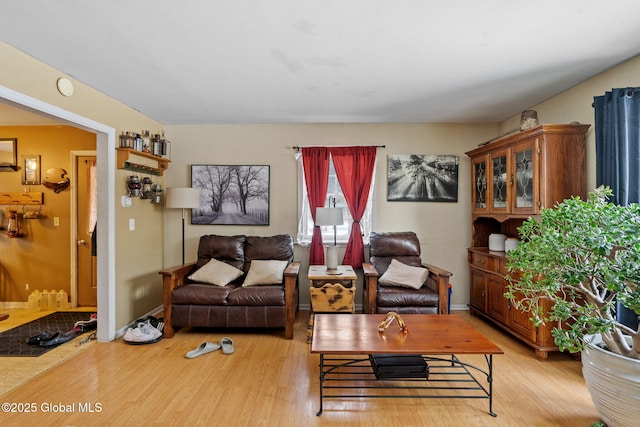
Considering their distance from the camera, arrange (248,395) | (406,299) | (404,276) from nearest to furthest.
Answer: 1. (248,395)
2. (406,299)
3. (404,276)

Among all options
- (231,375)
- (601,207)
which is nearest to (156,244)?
(231,375)

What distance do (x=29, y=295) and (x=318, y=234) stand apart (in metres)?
3.89

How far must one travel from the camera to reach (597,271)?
181 cm

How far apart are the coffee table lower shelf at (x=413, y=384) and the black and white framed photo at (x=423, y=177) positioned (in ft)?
7.09

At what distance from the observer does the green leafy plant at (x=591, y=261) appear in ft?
5.58

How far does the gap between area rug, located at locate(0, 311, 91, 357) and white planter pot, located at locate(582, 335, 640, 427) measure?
4.23 m

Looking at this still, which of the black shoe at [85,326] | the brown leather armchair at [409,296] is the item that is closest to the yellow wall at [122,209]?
the black shoe at [85,326]

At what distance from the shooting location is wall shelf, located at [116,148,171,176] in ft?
10.8

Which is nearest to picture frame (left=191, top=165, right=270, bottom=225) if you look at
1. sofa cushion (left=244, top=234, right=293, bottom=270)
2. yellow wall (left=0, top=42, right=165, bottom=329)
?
sofa cushion (left=244, top=234, right=293, bottom=270)

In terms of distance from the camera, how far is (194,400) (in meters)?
2.15

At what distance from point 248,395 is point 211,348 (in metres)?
0.85

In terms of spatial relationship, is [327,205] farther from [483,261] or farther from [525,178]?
[525,178]

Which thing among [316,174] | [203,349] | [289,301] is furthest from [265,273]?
[316,174]

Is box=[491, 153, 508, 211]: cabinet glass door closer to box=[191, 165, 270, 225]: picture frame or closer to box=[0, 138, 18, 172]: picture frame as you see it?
box=[191, 165, 270, 225]: picture frame
